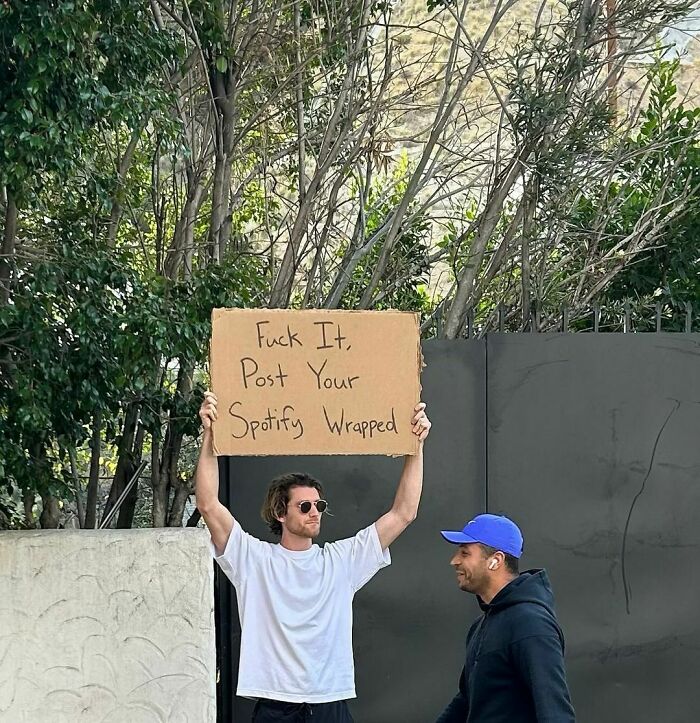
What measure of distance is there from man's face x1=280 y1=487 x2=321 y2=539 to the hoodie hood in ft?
2.30

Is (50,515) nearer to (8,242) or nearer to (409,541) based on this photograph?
(8,242)

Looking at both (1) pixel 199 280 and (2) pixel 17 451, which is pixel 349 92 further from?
(2) pixel 17 451

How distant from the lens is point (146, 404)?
4.88m

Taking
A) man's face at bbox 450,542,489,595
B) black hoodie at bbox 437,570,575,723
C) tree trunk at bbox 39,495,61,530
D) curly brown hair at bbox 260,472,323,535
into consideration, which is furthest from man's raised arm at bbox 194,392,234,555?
tree trunk at bbox 39,495,61,530

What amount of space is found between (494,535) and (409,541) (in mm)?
1534

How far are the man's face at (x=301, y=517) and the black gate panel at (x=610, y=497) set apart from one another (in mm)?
1502

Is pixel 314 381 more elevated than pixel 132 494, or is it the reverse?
pixel 314 381

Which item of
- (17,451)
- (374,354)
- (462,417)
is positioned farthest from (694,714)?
(17,451)

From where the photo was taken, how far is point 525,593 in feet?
11.4

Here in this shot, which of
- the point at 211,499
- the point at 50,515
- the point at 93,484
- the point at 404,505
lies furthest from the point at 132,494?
the point at 404,505

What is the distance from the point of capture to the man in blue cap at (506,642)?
3.23 meters

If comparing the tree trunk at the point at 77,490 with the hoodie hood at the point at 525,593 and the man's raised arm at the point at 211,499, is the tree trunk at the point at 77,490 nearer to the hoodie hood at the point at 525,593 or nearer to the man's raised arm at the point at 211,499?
the man's raised arm at the point at 211,499

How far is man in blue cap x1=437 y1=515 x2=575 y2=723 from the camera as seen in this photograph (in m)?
3.23

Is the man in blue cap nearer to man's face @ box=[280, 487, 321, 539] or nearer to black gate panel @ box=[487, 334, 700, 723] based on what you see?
man's face @ box=[280, 487, 321, 539]
